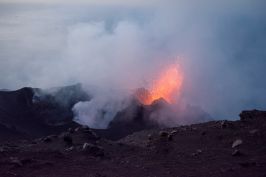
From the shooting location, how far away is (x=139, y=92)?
253ft

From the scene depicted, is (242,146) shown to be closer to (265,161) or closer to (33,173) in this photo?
(265,161)

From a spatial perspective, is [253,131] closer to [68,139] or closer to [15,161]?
[68,139]

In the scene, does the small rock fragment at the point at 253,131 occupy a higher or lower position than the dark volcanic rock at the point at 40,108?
lower

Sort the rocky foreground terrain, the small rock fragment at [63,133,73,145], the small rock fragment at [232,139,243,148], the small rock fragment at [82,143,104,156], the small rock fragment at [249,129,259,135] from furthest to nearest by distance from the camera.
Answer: the small rock fragment at [249,129,259,135], the small rock fragment at [232,139,243,148], the small rock fragment at [63,133,73,145], the small rock fragment at [82,143,104,156], the rocky foreground terrain

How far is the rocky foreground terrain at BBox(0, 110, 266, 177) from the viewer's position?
2203 cm

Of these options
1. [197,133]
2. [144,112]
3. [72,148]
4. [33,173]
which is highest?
[144,112]

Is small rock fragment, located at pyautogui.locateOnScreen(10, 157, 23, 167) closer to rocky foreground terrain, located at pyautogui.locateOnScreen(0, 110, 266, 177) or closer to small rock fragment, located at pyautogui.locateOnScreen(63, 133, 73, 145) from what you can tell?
rocky foreground terrain, located at pyautogui.locateOnScreen(0, 110, 266, 177)

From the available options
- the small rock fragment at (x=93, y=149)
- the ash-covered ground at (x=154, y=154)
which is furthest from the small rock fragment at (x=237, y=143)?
the small rock fragment at (x=93, y=149)

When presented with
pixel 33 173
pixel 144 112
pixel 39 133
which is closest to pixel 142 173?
pixel 33 173

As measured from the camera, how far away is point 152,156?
2514cm

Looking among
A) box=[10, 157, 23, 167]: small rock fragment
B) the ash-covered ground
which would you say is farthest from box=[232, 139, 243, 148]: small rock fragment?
box=[10, 157, 23, 167]: small rock fragment

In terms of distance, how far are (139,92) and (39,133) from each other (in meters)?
22.2

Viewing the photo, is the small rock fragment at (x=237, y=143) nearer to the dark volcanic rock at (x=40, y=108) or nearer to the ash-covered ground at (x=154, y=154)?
the ash-covered ground at (x=154, y=154)

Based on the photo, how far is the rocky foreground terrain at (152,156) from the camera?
2203 cm
